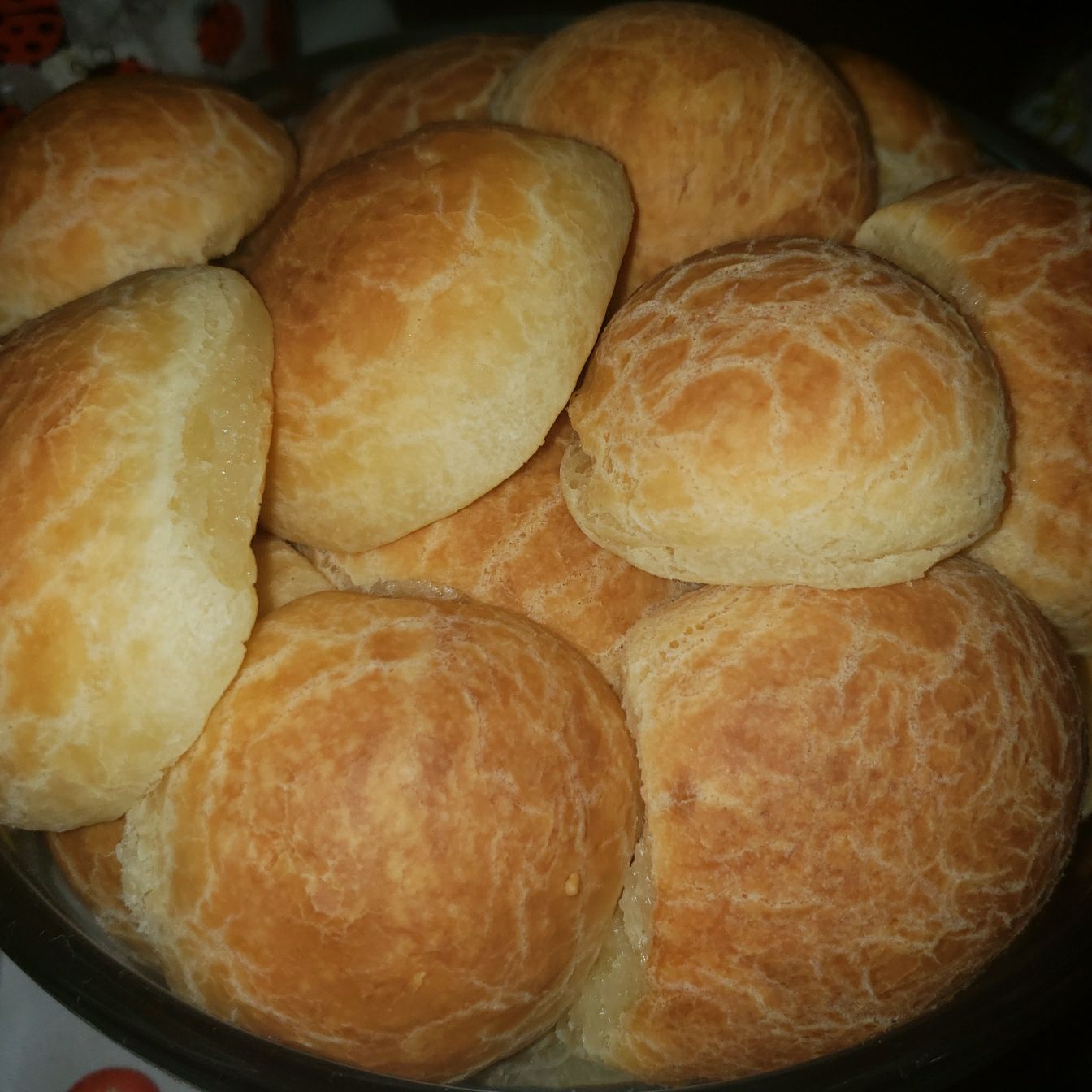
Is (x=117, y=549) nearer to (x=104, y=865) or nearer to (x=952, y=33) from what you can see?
A: (x=104, y=865)

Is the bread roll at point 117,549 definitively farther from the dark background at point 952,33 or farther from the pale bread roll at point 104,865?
the dark background at point 952,33

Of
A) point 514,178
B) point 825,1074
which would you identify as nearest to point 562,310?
point 514,178

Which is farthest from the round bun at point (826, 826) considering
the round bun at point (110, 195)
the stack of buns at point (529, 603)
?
the round bun at point (110, 195)

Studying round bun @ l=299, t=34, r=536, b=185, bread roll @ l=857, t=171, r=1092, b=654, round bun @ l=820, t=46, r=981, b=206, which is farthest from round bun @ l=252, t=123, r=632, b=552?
round bun @ l=820, t=46, r=981, b=206

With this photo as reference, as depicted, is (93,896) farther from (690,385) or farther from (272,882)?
(690,385)

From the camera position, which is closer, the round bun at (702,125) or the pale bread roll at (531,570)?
the pale bread roll at (531,570)

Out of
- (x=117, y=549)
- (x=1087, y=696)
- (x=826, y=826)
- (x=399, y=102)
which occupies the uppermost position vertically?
(x=399, y=102)

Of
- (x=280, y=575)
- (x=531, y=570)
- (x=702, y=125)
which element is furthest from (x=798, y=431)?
(x=280, y=575)
